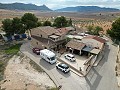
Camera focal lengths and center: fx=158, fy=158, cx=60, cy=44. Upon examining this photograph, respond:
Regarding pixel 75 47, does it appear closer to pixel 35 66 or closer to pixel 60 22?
pixel 35 66

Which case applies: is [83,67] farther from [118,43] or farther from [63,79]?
[118,43]

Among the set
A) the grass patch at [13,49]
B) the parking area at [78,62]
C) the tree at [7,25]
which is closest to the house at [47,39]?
the parking area at [78,62]

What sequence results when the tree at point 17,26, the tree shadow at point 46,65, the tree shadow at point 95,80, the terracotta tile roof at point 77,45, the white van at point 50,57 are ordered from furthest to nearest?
the tree at point 17,26
the terracotta tile roof at point 77,45
the white van at point 50,57
the tree shadow at point 46,65
the tree shadow at point 95,80

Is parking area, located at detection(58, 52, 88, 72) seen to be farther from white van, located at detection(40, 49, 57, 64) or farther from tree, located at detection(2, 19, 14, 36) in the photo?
tree, located at detection(2, 19, 14, 36)

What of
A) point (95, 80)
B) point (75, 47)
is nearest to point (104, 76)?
point (95, 80)

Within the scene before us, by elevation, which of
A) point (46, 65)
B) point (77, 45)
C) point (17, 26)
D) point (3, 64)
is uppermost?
point (17, 26)

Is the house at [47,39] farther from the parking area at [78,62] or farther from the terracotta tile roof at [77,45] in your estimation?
the parking area at [78,62]

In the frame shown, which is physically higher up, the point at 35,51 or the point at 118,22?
the point at 118,22

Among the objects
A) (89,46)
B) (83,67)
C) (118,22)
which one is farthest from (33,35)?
(118,22)
